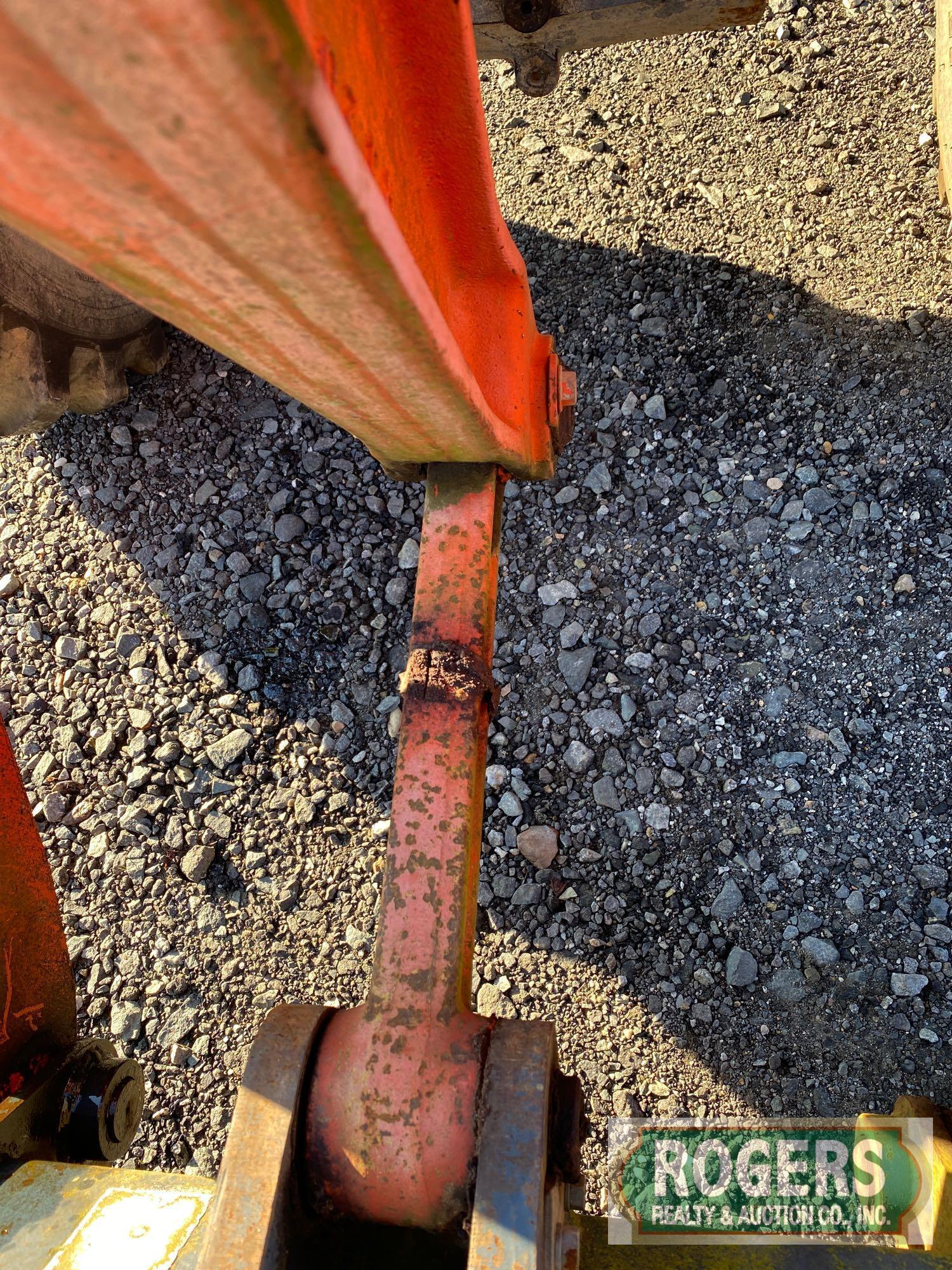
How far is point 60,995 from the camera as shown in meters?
1.39

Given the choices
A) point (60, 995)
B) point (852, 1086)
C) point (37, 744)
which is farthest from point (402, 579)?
point (852, 1086)

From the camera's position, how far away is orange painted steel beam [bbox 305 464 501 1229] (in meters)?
1.02

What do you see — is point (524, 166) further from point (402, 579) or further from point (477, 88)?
point (477, 88)

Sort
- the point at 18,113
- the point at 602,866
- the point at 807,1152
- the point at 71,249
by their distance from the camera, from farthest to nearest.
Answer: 1. the point at 602,866
2. the point at 807,1152
3. the point at 71,249
4. the point at 18,113

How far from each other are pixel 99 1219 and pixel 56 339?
2034 millimetres

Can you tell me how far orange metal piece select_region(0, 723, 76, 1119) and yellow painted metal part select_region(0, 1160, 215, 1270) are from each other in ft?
0.49

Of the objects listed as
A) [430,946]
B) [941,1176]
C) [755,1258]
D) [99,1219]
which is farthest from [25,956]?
[941,1176]

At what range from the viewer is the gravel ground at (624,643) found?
2021 millimetres

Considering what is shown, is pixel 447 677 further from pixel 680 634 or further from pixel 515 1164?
pixel 680 634

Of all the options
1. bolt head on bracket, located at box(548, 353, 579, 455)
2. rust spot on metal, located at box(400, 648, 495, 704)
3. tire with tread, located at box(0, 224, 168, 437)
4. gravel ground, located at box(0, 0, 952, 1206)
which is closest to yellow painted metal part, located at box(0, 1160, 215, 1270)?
rust spot on metal, located at box(400, 648, 495, 704)

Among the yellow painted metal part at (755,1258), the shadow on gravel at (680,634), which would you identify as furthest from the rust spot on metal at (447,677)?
the shadow on gravel at (680,634)

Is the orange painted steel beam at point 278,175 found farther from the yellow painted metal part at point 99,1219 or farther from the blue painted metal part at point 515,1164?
the yellow painted metal part at point 99,1219

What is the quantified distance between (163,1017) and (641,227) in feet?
8.65

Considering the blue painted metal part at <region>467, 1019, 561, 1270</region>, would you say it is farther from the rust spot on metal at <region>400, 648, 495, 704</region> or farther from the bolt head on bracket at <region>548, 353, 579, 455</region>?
the bolt head on bracket at <region>548, 353, 579, 455</region>
